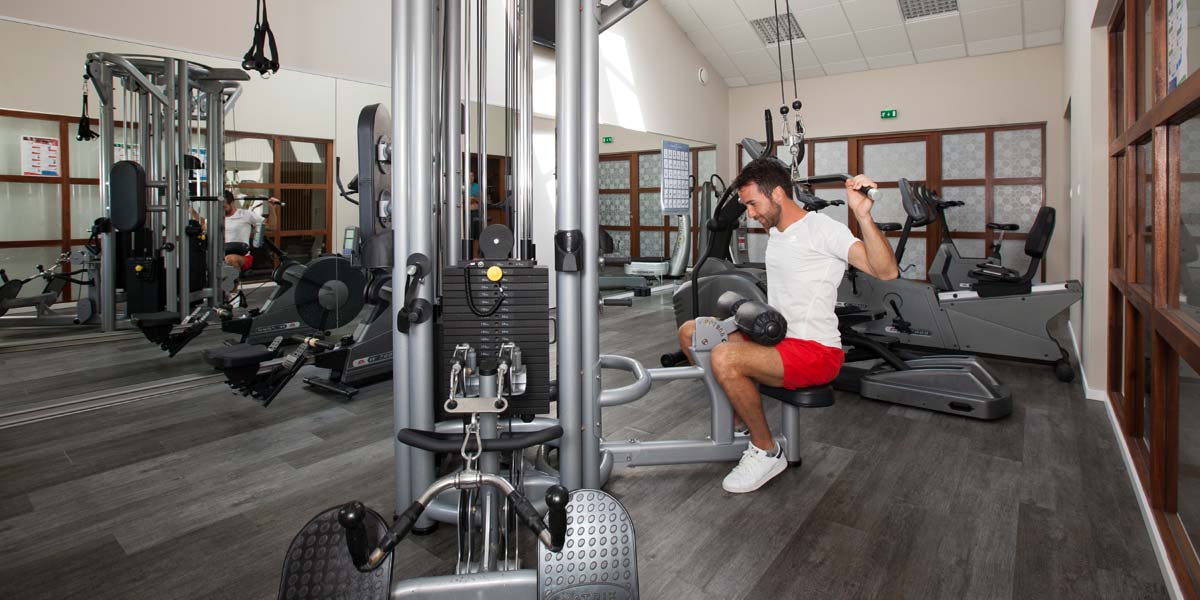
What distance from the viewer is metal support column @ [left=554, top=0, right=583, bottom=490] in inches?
76.8

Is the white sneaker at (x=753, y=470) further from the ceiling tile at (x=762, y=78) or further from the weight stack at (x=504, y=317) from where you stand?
the ceiling tile at (x=762, y=78)

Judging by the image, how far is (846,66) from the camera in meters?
8.35

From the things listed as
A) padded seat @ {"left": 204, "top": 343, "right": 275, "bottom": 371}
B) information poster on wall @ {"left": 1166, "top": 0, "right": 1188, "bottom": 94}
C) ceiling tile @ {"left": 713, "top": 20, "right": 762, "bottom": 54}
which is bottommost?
padded seat @ {"left": 204, "top": 343, "right": 275, "bottom": 371}

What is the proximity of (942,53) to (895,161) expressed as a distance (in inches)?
52.7

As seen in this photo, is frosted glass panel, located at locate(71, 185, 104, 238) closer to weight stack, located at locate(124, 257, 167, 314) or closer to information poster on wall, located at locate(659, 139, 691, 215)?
weight stack, located at locate(124, 257, 167, 314)

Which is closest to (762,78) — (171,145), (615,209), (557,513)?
(615,209)

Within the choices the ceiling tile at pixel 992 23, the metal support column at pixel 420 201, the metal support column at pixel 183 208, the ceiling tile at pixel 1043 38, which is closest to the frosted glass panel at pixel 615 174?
the ceiling tile at pixel 992 23

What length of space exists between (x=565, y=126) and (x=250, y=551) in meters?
1.57

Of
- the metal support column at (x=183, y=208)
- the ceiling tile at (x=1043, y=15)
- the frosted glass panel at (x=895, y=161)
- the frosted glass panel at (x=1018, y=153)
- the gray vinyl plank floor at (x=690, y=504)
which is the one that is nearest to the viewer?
the gray vinyl plank floor at (x=690, y=504)

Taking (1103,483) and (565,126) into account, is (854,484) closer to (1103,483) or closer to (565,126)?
(1103,483)

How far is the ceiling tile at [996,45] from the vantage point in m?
7.23

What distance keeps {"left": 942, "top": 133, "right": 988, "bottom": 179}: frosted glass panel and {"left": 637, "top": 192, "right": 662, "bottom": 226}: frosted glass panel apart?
3551 mm

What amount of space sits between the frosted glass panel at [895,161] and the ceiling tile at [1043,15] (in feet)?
5.52

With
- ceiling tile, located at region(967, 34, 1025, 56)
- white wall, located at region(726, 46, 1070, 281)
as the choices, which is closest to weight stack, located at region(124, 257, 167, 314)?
white wall, located at region(726, 46, 1070, 281)
